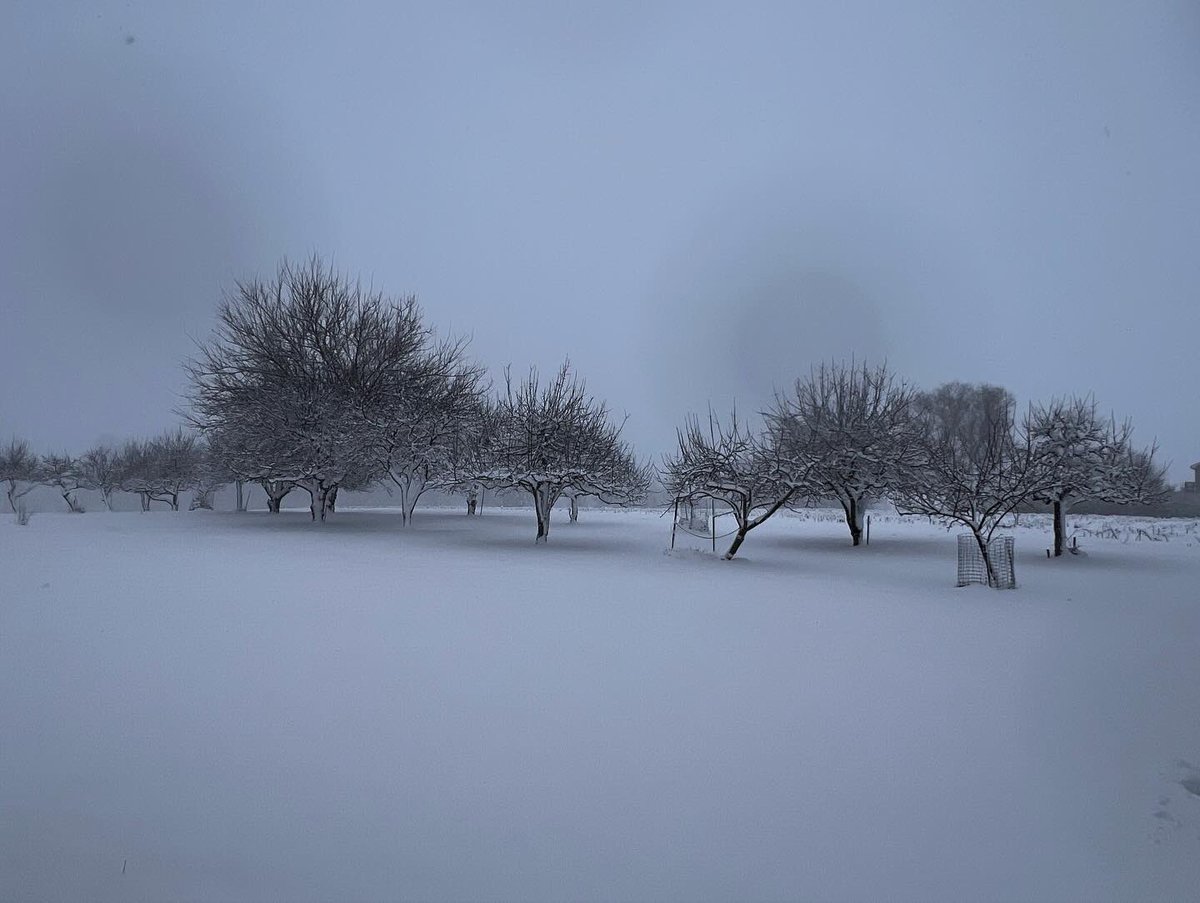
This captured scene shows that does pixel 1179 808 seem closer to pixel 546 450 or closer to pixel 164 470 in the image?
pixel 546 450

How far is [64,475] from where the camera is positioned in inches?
1700

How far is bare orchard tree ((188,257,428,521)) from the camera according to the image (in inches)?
902

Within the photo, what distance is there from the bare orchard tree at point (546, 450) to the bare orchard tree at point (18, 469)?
3776cm

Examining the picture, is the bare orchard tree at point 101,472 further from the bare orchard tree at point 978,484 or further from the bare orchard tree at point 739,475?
the bare orchard tree at point 978,484

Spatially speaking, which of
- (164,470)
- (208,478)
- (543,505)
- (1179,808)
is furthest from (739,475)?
(164,470)

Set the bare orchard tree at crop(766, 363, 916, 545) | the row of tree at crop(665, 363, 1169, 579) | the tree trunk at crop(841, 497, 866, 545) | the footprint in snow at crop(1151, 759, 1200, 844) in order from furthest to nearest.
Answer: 1. the tree trunk at crop(841, 497, 866, 545)
2. the bare orchard tree at crop(766, 363, 916, 545)
3. the row of tree at crop(665, 363, 1169, 579)
4. the footprint in snow at crop(1151, 759, 1200, 844)

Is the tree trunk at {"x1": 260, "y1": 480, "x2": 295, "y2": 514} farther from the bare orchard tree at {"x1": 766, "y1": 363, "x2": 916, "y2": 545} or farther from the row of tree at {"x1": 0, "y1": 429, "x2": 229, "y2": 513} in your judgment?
the bare orchard tree at {"x1": 766, "y1": 363, "x2": 916, "y2": 545}

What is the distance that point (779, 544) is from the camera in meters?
23.1

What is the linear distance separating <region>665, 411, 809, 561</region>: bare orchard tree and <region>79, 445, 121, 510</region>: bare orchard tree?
148 feet

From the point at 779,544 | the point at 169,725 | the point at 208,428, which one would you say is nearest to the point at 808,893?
the point at 169,725

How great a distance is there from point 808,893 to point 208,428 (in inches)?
1105

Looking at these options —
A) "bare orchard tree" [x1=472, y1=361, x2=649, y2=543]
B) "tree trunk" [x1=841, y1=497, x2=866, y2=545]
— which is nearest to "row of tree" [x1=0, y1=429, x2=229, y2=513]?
"bare orchard tree" [x1=472, y1=361, x2=649, y2=543]

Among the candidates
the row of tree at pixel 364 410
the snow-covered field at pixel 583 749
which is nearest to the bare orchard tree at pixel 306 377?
the row of tree at pixel 364 410

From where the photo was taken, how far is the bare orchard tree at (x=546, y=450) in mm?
20531
